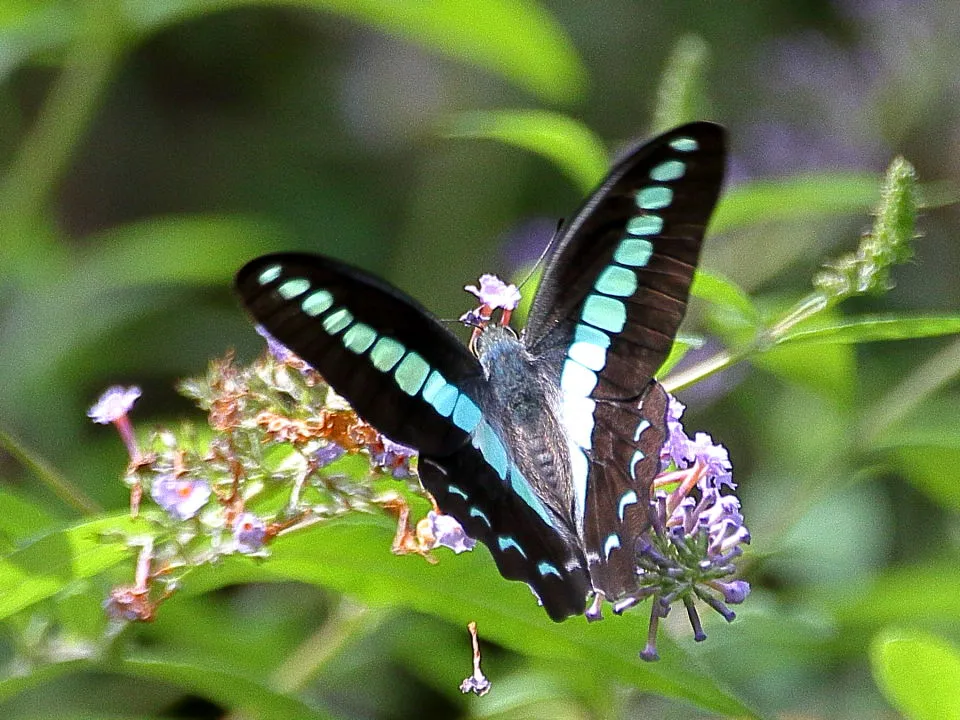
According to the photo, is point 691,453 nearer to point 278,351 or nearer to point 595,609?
point 595,609

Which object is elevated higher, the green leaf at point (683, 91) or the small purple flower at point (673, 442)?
the green leaf at point (683, 91)

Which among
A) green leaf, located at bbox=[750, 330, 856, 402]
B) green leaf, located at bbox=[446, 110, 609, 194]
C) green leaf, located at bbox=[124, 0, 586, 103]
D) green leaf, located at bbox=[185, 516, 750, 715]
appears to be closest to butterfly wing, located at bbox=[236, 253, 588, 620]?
green leaf, located at bbox=[185, 516, 750, 715]

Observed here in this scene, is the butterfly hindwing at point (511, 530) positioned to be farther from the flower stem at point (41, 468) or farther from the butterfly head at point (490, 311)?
the flower stem at point (41, 468)

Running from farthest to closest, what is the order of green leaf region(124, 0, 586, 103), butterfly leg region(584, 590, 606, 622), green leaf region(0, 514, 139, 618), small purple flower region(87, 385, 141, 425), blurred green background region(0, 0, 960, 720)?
green leaf region(124, 0, 586, 103) < blurred green background region(0, 0, 960, 720) < small purple flower region(87, 385, 141, 425) < butterfly leg region(584, 590, 606, 622) < green leaf region(0, 514, 139, 618)

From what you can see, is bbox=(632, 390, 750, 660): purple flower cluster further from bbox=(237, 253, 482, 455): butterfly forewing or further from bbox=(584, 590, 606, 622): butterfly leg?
bbox=(237, 253, 482, 455): butterfly forewing

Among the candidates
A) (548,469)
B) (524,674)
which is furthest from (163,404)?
(548,469)

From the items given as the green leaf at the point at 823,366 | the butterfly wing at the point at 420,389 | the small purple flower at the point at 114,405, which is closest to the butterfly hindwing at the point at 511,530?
the butterfly wing at the point at 420,389
